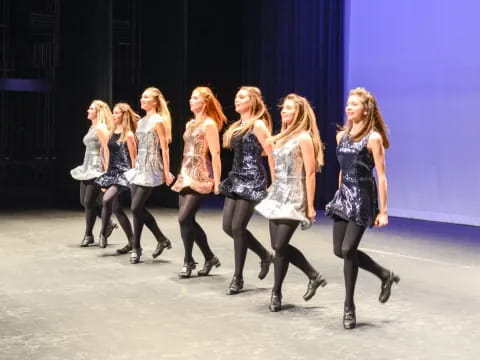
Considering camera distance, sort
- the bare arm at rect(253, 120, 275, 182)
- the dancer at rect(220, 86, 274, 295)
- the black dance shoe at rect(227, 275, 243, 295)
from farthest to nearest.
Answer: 1. the black dance shoe at rect(227, 275, 243, 295)
2. the dancer at rect(220, 86, 274, 295)
3. the bare arm at rect(253, 120, 275, 182)

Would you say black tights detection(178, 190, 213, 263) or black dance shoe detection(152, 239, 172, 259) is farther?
black dance shoe detection(152, 239, 172, 259)

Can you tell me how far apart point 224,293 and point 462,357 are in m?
2.16

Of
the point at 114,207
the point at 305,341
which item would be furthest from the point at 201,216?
the point at 305,341

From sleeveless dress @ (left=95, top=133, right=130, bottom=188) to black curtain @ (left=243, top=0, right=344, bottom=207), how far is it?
5.10m

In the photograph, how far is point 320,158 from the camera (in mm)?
Result: 5477

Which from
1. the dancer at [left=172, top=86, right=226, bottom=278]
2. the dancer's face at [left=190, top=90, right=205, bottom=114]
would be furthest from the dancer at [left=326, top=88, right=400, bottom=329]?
the dancer's face at [left=190, top=90, right=205, bottom=114]

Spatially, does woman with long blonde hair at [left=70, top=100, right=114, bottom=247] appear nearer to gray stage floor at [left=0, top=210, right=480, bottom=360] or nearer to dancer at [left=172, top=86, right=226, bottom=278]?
gray stage floor at [left=0, top=210, right=480, bottom=360]

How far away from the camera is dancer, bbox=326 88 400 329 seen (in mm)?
4988

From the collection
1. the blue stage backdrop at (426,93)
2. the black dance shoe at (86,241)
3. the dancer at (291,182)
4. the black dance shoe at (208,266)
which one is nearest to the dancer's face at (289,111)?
the dancer at (291,182)

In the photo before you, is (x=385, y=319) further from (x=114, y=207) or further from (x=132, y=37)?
(x=132, y=37)

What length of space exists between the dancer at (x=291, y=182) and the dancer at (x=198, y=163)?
105 centimetres

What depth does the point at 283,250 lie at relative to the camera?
5.46 metres

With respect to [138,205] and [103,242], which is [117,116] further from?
[103,242]

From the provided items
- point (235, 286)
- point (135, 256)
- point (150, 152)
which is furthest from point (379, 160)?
point (135, 256)
